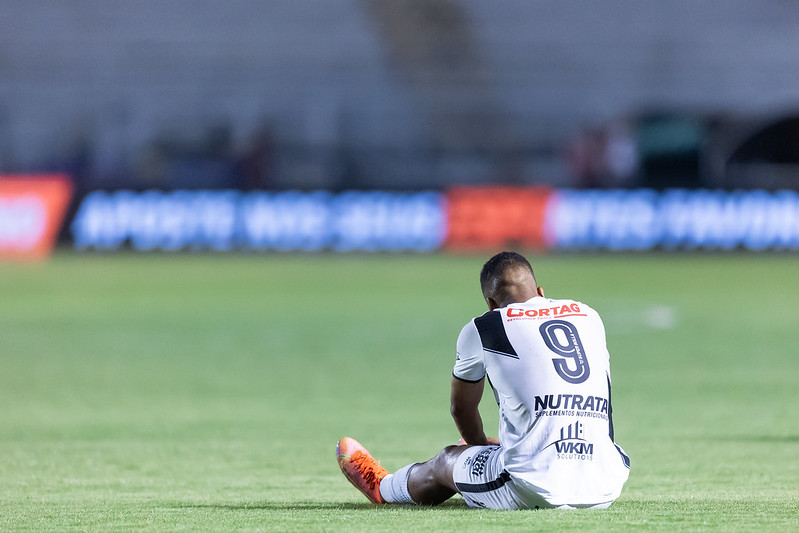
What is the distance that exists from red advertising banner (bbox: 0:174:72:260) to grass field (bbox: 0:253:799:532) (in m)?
0.90

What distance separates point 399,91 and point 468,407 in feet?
84.3

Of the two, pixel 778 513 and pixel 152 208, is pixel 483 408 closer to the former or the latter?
pixel 778 513

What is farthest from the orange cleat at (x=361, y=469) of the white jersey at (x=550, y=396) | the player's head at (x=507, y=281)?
the player's head at (x=507, y=281)

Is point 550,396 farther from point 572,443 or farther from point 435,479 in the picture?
point 435,479

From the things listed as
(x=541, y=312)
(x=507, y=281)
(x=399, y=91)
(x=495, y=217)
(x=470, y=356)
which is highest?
(x=399, y=91)

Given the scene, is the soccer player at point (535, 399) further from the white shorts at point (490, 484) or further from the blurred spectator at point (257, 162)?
the blurred spectator at point (257, 162)

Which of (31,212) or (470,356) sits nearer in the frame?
(470,356)

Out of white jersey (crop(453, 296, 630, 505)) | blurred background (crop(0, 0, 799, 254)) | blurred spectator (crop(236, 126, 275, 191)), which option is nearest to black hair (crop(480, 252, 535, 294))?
white jersey (crop(453, 296, 630, 505))

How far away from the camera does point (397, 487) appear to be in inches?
232

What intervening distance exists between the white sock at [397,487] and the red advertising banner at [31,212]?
1769 cm

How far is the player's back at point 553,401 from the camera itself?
207 inches

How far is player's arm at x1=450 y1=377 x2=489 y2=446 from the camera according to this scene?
544cm

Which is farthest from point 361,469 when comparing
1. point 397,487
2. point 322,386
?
point 322,386

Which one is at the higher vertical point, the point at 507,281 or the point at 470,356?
the point at 507,281
